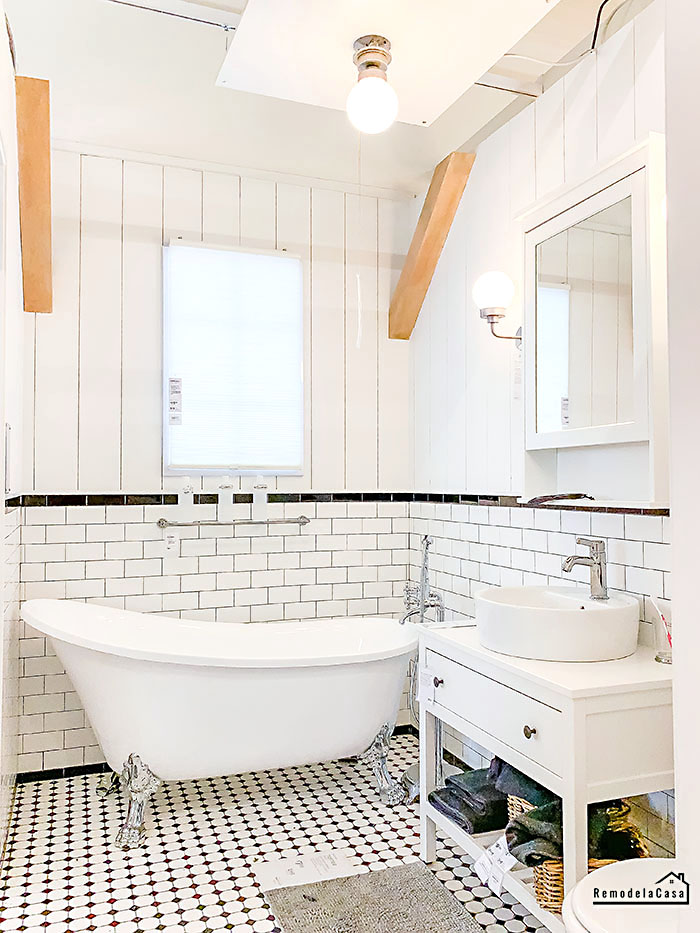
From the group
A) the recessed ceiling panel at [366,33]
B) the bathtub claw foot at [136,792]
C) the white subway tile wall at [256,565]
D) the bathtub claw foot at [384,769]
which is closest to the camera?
the recessed ceiling panel at [366,33]

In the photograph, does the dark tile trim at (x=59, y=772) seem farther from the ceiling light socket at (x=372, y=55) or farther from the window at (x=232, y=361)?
the ceiling light socket at (x=372, y=55)

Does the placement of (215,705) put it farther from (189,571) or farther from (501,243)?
(501,243)

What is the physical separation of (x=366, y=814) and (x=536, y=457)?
1.59 metres

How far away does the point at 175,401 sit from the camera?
369cm

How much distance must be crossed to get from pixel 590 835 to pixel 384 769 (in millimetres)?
1330

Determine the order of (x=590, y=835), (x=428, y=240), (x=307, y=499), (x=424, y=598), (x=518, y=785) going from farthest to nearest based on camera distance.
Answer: (x=307, y=499) < (x=428, y=240) < (x=424, y=598) < (x=518, y=785) < (x=590, y=835)

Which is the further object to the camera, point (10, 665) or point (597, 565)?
point (10, 665)

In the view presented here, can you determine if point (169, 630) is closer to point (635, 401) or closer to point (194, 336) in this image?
point (194, 336)

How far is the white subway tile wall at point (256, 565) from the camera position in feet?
11.1

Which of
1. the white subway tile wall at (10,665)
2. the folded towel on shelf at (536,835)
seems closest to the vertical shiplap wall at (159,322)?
the white subway tile wall at (10,665)

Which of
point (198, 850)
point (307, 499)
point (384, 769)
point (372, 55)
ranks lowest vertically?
point (198, 850)

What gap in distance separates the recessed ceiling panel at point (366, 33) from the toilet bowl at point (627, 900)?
221cm

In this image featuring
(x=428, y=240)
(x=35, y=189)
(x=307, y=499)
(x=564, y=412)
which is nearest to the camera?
(x=564, y=412)

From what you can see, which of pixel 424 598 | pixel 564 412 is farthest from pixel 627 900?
pixel 424 598
